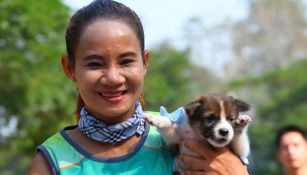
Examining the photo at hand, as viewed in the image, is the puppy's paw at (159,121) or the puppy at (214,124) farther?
the puppy at (214,124)

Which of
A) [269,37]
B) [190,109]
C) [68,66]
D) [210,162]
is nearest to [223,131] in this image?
[190,109]

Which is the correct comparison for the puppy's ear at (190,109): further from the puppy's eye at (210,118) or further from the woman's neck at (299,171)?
the woman's neck at (299,171)

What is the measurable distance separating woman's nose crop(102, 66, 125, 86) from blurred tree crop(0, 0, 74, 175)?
7.29 meters

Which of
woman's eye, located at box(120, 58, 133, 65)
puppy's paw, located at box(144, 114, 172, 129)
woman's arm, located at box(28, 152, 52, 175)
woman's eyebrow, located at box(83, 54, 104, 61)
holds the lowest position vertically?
woman's arm, located at box(28, 152, 52, 175)

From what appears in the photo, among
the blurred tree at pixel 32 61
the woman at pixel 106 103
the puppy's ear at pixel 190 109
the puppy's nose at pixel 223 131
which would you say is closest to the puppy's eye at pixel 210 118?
the puppy's ear at pixel 190 109

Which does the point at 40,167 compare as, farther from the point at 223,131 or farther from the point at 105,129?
the point at 223,131

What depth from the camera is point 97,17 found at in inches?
121

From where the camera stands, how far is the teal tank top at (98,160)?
9.88ft

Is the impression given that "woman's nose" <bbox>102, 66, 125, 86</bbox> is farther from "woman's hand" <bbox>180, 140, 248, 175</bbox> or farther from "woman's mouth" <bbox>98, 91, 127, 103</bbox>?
"woman's hand" <bbox>180, 140, 248, 175</bbox>

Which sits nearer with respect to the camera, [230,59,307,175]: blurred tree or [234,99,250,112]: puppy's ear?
[234,99,250,112]: puppy's ear

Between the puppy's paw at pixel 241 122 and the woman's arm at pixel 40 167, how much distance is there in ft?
4.01

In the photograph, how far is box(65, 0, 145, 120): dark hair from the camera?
10.1 feet

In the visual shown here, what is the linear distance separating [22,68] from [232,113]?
7.99m

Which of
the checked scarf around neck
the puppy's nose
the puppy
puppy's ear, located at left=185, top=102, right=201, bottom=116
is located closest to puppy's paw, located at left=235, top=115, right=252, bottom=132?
the puppy
